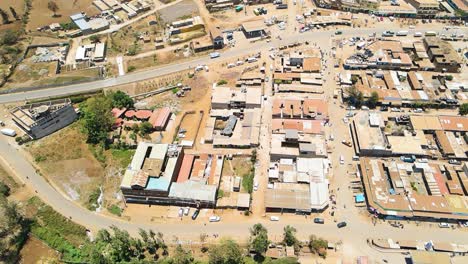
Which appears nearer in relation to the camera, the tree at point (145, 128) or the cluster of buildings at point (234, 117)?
the cluster of buildings at point (234, 117)

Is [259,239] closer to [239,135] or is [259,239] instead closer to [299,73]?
[239,135]

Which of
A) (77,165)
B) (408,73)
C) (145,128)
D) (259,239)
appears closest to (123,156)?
(145,128)

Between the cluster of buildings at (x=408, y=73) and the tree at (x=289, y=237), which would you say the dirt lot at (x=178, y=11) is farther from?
the tree at (x=289, y=237)

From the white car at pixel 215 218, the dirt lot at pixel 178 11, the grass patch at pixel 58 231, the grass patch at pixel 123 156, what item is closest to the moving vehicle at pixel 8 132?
the grass patch at pixel 58 231

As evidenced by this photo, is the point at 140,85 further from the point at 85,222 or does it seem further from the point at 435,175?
the point at 435,175

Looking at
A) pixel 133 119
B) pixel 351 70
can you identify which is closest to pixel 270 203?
pixel 133 119
